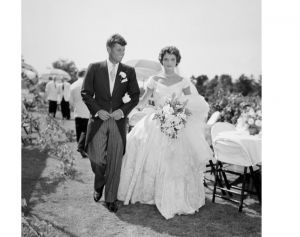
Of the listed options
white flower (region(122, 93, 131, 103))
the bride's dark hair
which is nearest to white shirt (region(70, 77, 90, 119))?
white flower (region(122, 93, 131, 103))

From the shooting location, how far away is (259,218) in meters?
4.12

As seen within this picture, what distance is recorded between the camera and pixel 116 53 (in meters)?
4.24

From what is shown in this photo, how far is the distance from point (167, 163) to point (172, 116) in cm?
60

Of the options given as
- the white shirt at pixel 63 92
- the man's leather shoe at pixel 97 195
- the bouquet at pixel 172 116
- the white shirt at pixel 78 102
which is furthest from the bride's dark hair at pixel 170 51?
the white shirt at pixel 63 92

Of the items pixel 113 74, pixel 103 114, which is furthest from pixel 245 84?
pixel 103 114

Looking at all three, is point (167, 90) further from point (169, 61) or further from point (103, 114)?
point (103, 114)

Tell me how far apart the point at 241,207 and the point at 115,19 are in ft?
9.21

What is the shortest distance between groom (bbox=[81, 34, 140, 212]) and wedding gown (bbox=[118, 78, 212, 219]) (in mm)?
242

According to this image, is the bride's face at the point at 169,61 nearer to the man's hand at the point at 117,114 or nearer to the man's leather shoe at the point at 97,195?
the man's hand at the point at 117,114

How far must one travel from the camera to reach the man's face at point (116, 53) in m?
4.22

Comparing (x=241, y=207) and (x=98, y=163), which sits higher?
(x=98, y=163)

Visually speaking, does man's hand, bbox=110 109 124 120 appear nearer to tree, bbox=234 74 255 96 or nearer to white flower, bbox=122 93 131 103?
white flower, bbox=122 93 131 103
